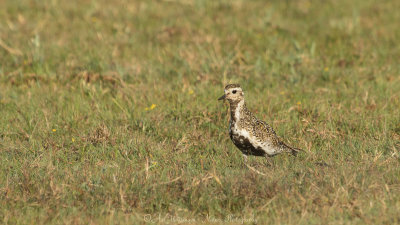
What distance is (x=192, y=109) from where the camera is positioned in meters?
9.18

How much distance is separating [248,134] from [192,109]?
1956 mm

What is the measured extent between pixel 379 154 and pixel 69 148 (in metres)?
4.11

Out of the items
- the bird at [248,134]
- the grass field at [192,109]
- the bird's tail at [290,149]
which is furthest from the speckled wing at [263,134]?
the grass field at [192,109]

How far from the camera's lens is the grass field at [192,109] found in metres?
5.99

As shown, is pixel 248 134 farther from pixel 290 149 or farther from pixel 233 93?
pixel 290 149

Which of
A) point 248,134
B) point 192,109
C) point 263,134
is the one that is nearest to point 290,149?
point 263,134

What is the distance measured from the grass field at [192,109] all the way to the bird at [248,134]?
185 mm

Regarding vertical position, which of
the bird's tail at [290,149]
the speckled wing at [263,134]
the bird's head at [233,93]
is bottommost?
the bird's tail at [290,149]

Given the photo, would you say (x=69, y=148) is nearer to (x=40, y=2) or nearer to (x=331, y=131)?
(x=331, y=131)

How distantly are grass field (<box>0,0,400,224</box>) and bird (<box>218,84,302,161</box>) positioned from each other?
185 mm

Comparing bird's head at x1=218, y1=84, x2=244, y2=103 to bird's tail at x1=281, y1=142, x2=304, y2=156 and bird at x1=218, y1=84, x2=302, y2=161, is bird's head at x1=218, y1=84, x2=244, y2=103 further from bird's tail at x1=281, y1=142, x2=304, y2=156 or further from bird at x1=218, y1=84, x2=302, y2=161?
bird's tail at x1=281, y1=142, x2=304, y2=156

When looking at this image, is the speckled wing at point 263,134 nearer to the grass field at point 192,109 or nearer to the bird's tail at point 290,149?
the bird's tail at point 290,149

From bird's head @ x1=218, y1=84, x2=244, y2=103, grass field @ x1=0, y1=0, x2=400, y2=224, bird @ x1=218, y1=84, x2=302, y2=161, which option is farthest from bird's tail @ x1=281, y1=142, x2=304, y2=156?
bird's head @ x1=218, y1=84, x2=244, y2=103

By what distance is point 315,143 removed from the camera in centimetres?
805
